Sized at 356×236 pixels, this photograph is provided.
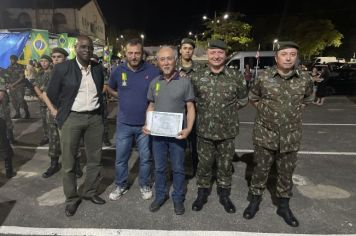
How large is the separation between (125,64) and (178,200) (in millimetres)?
1776

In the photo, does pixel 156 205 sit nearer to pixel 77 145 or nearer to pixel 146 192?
pixel 146 192

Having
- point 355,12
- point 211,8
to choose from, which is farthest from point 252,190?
point 211,8

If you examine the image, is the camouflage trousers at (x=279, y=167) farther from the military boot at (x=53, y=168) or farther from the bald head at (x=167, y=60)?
the military boot at (x=53, y=168)

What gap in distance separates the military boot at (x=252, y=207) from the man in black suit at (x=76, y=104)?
77.9 inches

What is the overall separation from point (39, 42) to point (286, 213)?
430 inches

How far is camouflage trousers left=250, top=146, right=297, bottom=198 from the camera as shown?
3.75 metres

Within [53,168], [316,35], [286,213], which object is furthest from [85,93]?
[316,35]

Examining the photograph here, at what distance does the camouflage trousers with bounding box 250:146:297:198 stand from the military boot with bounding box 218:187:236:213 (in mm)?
403

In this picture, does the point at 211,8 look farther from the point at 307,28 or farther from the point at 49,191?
the point at 49,191

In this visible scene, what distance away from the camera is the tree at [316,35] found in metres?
32.9

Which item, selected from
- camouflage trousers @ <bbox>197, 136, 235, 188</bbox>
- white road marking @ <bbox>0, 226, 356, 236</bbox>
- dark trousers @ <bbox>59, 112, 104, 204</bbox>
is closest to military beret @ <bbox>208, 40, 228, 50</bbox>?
camouflage trousers @ <bbox>197, 136, 235, 188</bbox>

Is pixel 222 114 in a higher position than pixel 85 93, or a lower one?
lower

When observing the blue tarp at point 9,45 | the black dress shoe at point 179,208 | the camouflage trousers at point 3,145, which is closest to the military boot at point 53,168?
the camouflage trousers at point 3,145

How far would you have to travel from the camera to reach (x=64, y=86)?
383cm
